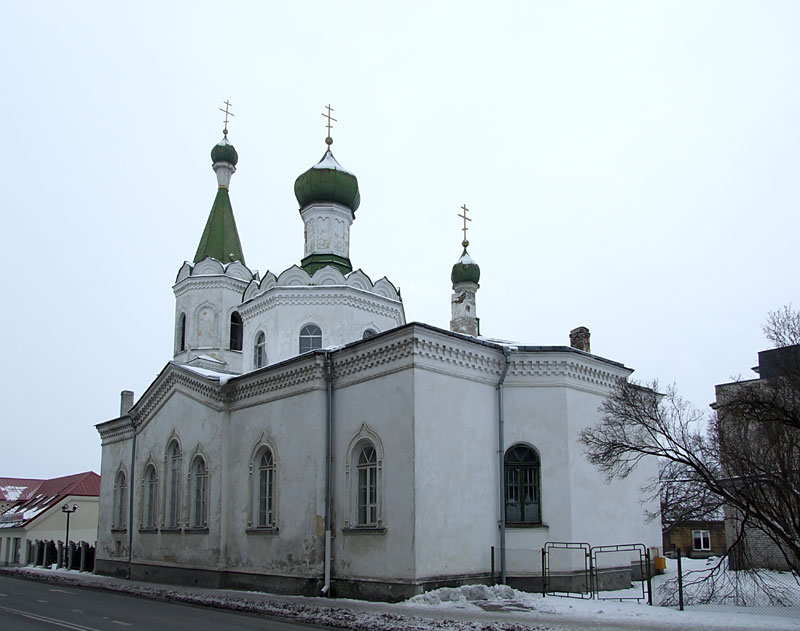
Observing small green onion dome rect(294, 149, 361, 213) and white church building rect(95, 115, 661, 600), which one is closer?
white church building rect(95, 115, 661, 600)

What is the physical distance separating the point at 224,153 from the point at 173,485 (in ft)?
40.8

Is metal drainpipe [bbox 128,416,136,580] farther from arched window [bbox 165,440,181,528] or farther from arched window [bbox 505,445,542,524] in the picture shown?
arched window [bbox 505,445,542,524]

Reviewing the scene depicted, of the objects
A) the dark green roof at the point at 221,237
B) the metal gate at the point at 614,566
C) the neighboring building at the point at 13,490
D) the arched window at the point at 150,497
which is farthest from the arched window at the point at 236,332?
the neighboring building at the point at 13,490

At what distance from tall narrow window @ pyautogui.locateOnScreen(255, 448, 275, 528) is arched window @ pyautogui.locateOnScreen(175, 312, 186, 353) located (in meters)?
8.63

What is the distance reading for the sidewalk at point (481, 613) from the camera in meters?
12.1

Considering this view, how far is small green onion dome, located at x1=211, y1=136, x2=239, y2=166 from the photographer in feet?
97.1

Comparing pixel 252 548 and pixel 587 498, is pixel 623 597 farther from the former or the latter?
pixel 252 548

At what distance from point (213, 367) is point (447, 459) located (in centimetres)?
1176

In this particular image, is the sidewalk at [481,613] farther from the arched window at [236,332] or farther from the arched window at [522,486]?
the arched window at [236,332]

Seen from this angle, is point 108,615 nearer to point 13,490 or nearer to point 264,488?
point 264,488

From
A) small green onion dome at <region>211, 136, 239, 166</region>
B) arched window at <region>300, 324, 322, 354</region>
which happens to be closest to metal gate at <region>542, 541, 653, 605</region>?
arched window at <region>300, 324, 322, 354</region>

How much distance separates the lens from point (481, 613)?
45.5ft

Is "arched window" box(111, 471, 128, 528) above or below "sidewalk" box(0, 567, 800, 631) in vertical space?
above

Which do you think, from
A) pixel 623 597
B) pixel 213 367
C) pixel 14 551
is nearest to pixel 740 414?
pixel 623 597
